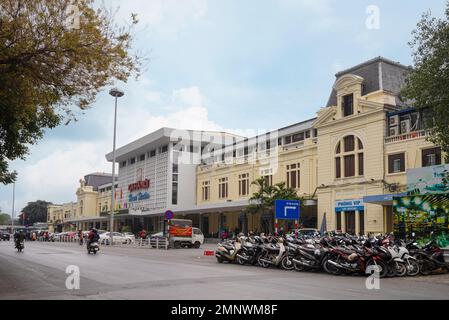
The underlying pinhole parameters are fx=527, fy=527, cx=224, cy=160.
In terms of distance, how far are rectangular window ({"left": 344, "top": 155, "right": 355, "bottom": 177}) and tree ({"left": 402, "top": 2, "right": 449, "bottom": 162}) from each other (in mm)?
19614

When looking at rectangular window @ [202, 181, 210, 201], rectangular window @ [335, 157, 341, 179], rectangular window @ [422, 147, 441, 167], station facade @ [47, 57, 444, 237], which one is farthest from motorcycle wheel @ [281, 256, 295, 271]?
rectangular window @ [202, 181, 210, 201]

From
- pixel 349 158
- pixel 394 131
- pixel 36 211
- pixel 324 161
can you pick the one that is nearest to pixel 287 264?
pixel 394 131

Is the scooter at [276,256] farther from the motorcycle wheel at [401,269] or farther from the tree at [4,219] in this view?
the tree at [4,219]

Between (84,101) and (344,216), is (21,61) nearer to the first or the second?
(84,101)

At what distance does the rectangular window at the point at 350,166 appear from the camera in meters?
38.3

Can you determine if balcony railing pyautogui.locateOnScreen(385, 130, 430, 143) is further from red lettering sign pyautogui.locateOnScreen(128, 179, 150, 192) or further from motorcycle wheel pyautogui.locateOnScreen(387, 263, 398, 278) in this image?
red lettering sign pyautogui.locateOnScreen(128, 179, 150, 192)

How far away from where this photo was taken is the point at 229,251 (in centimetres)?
2103

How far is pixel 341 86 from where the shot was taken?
3966 cm

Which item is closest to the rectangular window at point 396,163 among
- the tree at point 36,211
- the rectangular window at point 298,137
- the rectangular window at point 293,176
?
the rectangular window at point 293,176

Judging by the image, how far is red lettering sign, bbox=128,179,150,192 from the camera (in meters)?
68.4

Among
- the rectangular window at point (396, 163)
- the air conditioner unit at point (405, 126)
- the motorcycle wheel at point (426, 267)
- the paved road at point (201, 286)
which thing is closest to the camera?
the paved road at point (201, 286)

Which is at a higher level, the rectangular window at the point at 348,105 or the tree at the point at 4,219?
the rectangular window at the point at 348,105

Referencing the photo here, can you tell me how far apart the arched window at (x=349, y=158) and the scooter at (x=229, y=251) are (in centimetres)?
1887

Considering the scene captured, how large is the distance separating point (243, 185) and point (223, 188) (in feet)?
14.4
